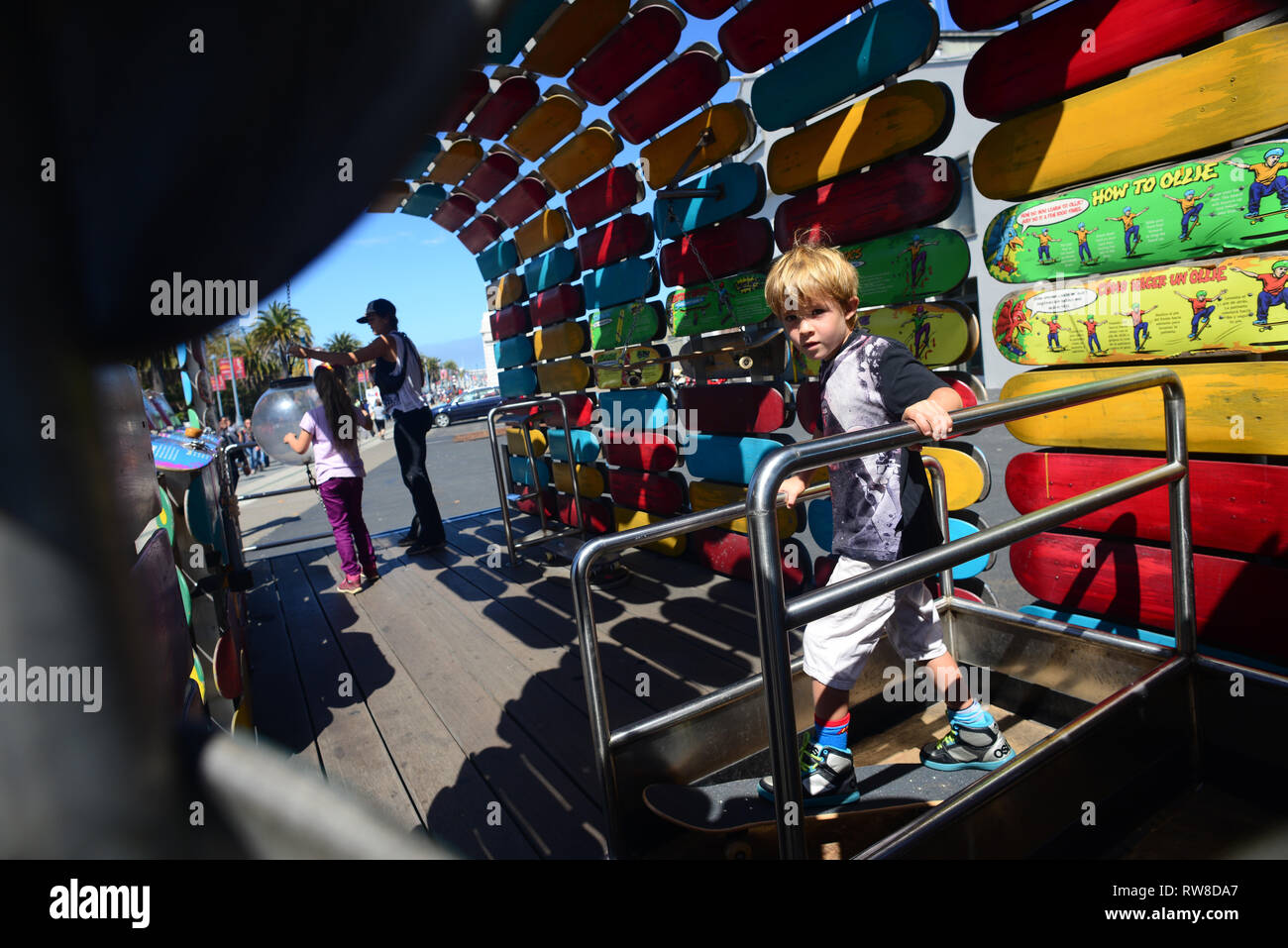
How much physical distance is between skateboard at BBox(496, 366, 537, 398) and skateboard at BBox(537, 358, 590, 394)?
6.9 inches

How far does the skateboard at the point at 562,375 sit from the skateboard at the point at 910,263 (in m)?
3.08

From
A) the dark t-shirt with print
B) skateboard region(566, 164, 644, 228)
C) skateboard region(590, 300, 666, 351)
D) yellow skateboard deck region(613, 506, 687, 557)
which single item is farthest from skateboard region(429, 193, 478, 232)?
the dark t-shirt with print

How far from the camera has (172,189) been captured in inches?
17.1

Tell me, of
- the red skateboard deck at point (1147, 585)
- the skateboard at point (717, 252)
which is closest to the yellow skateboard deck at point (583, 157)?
the skateboard at point (717, 252)

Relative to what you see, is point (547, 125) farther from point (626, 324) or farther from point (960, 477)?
point (960, 477)

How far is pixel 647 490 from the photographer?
16.5 feet

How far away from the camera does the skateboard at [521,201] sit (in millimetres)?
5844

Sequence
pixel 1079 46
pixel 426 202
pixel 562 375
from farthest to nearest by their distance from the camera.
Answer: pixel 426 202 < pixel 562 375 < pixel 1079 46

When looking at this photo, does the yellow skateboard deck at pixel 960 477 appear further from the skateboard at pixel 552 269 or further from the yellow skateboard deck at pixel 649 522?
the skateboard at pixel 552 269

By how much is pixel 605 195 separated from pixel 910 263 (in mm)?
2658

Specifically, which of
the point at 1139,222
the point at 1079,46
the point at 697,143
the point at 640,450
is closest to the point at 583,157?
the point at 697,143

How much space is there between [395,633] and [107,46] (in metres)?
4.26
